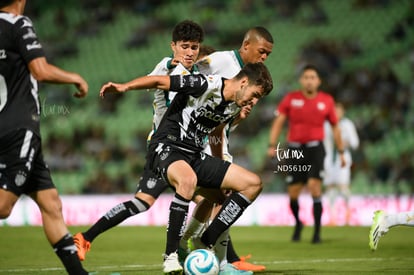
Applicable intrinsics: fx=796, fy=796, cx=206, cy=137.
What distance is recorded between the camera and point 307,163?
11500 mm

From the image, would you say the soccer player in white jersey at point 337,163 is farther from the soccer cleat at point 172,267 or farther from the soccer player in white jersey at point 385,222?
the soccer cleat at point 172,267

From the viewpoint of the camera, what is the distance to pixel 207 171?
22.6 feet

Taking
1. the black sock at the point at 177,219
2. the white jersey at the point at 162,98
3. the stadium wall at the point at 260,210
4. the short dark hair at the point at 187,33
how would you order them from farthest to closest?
1. the stadium wall at the point at 260,210
2. the short dark hair at the point at 187,33
3. the white jersey at the point at 162,98
4. the black sock at the point at 177,219

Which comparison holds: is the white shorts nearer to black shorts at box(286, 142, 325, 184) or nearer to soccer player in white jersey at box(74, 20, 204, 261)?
black shorts at box(286, 142, 325, 184)

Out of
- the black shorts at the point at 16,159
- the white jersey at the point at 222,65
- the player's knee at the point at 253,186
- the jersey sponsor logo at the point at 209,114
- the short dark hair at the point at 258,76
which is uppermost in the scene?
the white jersey at the point at 222,65

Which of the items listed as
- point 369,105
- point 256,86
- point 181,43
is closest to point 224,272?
point 256,86

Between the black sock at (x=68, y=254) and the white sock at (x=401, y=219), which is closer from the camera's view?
the black sock at (x=68, y=254)

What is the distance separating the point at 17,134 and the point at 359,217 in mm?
10600

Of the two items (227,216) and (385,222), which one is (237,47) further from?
(227,216)

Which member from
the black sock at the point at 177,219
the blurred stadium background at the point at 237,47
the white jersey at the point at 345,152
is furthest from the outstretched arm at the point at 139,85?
the blurred stadium background at the point at 237,47

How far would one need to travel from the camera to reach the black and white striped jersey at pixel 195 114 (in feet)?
22.0

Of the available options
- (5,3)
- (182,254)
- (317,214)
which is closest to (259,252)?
(317,214)

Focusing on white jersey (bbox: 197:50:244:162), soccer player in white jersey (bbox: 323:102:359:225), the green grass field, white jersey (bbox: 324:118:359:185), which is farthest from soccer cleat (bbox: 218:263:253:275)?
white jersey (bbox: 324:118:359:185)

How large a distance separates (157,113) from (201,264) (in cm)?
180
